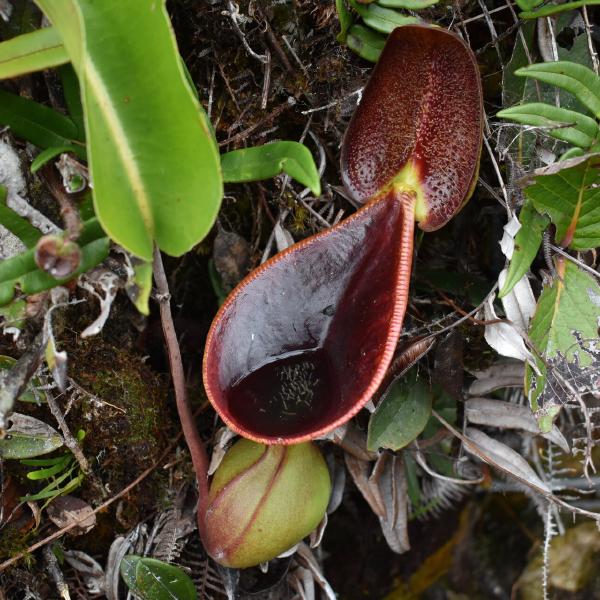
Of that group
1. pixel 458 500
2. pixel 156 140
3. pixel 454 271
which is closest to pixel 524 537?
pixel 458 500

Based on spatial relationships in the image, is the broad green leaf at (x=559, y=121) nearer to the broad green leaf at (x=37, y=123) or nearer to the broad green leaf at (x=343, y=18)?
the broad green leaf at (x=343, y=18)

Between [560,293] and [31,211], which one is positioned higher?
[31,211]

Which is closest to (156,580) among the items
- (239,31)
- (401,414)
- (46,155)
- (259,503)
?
(259,503)

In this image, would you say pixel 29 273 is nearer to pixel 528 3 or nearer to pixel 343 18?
pixel 343 18

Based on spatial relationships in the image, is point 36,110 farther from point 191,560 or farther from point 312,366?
point 191,560

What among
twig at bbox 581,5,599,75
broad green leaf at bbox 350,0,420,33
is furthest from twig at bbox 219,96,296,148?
twig at bbox 581,5,599,75

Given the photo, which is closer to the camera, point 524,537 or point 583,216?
point 583,216

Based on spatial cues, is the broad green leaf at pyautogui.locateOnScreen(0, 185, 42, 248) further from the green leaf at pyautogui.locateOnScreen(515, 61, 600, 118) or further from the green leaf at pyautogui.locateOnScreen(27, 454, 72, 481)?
the green leaf at pyautogui.locateOnScreen(515, 61, 600, 118)
